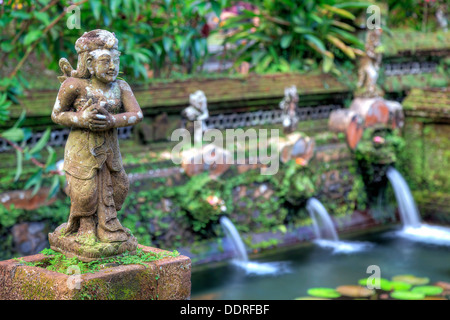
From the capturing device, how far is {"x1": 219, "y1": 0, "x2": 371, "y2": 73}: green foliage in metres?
9.88

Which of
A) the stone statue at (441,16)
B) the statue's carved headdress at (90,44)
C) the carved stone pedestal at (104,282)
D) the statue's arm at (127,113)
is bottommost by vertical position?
the carved stone pedestal at (104,282)

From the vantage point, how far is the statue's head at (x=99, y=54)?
436 centimetres

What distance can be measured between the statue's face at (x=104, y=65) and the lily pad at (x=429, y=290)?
13.2 ft

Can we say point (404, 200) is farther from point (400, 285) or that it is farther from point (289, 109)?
point (400, 285)

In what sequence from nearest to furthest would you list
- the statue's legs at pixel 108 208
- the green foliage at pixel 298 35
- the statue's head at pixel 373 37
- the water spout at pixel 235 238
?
the statue's legs at pixel 108 208 → the water spout at pixel 235 238 → the statue's head at pixel 373 37 → the green foliage at pixel 298 35

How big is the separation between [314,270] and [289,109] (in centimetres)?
206

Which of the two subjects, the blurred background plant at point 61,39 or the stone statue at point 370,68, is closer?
the blurred background plant at point 61,39

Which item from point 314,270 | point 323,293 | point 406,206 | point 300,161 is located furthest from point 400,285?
point 406,206

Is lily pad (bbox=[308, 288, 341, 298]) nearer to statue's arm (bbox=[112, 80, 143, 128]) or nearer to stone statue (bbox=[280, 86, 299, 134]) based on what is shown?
stone statue (bbox=[280, 86, 299, 134])

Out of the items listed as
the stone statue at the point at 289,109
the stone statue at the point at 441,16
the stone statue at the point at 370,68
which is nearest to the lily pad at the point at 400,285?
the stone statue at the point at 289,109

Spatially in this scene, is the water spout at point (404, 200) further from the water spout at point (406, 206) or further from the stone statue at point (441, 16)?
the stone statue at point (441, 16)

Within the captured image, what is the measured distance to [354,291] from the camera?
22.8ft

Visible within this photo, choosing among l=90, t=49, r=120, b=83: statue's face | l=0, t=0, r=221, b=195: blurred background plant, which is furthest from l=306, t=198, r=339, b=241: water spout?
l=90, t=49, r=120, b=83: statue's face
